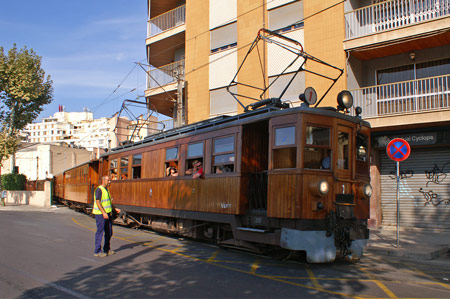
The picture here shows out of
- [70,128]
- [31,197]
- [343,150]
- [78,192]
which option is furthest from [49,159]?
[70,128]

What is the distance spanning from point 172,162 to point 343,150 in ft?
16.9

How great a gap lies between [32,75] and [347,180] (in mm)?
27151

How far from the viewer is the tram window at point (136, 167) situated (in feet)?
42.2

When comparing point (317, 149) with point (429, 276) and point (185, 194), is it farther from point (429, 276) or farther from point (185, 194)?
point (185, 194)

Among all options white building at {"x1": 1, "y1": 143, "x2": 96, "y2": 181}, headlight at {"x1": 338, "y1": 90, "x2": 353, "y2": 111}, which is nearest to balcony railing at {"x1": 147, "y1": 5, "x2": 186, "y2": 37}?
headlight at {"x1": 338, "y1": 90, "x2": 353, "y2": 111}

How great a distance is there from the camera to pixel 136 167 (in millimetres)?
13117

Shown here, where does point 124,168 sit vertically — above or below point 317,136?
below

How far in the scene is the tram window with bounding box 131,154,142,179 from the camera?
42.2 feet

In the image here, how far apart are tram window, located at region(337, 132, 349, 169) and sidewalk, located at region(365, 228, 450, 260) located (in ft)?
9.83

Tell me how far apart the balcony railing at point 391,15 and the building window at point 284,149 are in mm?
8446

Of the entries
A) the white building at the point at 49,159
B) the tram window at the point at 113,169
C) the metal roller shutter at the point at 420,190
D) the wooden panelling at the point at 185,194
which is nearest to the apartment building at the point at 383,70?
the metal roller shutter at the point at 420,190

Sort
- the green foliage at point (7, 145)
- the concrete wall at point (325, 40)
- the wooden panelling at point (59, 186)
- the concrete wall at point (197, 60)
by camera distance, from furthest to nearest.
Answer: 1. the wooden panelling at point (59, 186)
2. the green foliage at point (7, 145)
3. the concrete wall at point (197, 60)
4. the concrete wall at point (325, 40)

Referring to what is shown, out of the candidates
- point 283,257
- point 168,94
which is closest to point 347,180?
point 283,257

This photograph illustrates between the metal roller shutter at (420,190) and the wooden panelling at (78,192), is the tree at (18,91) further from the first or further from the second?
the metal roller shutter at (420,190)
